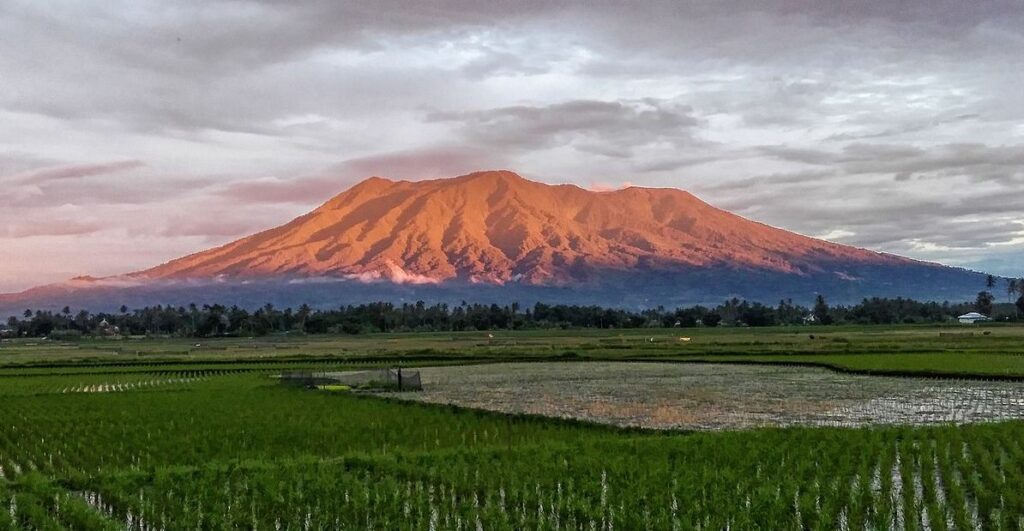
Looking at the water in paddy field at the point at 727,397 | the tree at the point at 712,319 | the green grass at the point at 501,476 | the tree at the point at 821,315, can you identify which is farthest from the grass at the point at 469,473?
the tree at the point at 821,315

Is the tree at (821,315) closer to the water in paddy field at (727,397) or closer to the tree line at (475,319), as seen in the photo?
the tree line at (475,319)

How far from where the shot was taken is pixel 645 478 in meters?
12.6

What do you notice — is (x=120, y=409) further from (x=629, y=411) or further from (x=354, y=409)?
(x=629, y=411)

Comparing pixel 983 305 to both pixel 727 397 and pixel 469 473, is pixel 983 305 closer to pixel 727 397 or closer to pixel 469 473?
pixel 727 397

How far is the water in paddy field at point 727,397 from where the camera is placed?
2153 centimetres

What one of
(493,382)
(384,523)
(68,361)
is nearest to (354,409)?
(493,382)

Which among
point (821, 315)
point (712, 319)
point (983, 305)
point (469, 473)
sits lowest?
point (469, 473)

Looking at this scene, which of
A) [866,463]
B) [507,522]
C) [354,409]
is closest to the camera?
[507,522]

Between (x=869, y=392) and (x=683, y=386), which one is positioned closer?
(x=869, y=392)

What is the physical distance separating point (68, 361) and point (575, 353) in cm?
3130

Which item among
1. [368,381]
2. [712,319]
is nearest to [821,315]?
[712,319]

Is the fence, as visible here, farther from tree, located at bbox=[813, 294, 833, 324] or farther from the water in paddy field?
tree, located at bbox=[813, 294, 833, 324]

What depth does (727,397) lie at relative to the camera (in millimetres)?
27750

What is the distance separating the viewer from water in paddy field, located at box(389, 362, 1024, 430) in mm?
21531
